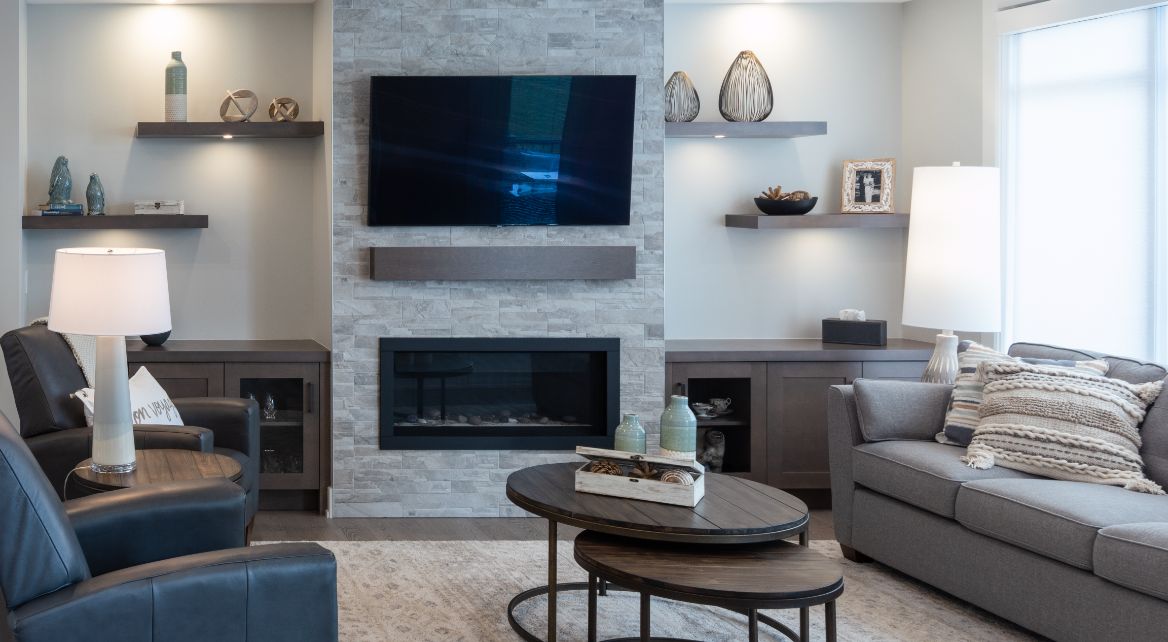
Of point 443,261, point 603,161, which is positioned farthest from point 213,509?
point 603,161

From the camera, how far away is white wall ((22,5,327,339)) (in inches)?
221

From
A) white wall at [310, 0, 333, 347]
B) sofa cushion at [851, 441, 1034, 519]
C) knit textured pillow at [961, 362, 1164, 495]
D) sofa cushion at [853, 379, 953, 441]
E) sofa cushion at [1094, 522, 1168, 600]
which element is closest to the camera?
sofa cushion at [1094, 522, 1168, 600]

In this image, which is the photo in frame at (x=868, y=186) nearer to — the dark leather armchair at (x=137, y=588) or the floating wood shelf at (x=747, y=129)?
the floating wood shelf at (x=747, y=129)

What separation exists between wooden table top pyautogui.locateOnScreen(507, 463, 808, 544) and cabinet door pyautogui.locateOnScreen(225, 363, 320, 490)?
1.92 meters

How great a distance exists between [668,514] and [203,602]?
138cm

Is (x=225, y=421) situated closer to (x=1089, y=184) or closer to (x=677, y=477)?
(x=677, y=477)

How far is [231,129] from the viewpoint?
17.8ft

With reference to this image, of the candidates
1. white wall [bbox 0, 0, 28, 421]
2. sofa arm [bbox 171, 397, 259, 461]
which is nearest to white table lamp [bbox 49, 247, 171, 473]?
sofa arm [bbox 171, 397, 259, 461]

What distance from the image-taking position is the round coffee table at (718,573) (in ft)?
9.08

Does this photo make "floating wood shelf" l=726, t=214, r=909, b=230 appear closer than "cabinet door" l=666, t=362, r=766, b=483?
No

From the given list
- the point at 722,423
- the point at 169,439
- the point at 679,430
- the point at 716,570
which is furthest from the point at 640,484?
the point at 722,423

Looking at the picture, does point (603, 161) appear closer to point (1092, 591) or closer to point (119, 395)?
point (119, 395)

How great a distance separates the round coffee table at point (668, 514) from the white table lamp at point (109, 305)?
126 cm

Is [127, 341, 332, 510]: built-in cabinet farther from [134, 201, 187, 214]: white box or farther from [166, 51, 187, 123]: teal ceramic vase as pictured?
[166, 51, 187, 123]: teal ceramic vase
